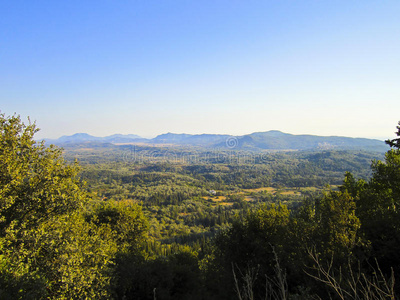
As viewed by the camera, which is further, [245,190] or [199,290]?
[245,190]

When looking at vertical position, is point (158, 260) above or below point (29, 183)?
below

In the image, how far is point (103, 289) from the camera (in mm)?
11219

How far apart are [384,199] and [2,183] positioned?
25964mm

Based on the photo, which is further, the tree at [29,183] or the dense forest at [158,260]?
the tree at [29,183]

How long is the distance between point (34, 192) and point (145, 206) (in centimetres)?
10860

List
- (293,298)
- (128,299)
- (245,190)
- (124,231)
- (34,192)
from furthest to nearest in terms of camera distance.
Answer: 1. (245,190)
2. (124,231)
3. (128,299)
4. (34,192)
5. (293,298)

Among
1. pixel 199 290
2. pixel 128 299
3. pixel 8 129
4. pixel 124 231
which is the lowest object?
pixel 199 290

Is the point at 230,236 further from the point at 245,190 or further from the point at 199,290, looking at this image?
the point at 245,190

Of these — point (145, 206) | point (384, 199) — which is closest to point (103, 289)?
point (384, 199)

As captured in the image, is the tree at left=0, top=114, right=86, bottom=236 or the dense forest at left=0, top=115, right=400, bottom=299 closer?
the dense forest at left=0, top=115, right=400, bottom=299

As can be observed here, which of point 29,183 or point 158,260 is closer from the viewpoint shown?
point 29,183

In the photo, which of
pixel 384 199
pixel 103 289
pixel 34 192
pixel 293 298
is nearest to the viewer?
pixel 293 298

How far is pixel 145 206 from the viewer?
11231 centimetres

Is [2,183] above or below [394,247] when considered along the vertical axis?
above
